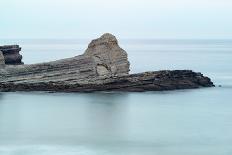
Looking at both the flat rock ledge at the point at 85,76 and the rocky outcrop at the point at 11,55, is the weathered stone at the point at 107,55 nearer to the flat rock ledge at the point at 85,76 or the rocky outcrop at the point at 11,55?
the flat rock ledge at the point at 85,76

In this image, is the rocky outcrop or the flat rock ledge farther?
the rocky outcrop

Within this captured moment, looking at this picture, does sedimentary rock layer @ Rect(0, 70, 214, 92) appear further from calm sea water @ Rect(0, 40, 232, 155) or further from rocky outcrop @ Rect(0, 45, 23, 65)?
rocky outcrop @ Rect(0, 45, 23, 65)

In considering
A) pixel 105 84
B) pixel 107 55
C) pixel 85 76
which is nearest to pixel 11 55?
pixel 85 76

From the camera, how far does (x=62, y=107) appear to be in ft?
168

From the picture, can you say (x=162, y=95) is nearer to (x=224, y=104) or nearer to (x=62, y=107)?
(x=224, y=104)

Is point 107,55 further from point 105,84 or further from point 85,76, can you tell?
point 85,76

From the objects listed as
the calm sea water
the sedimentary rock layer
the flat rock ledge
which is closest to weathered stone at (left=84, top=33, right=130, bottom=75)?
the flat rock ledge

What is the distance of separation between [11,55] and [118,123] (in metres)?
19.3

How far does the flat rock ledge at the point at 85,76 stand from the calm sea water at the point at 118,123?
73cm

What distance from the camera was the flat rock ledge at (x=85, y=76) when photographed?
5653 centimetres

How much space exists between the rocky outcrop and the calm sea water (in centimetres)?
506

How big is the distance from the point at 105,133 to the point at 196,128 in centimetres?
550

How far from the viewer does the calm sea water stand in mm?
35812

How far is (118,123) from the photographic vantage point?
44344 mm
